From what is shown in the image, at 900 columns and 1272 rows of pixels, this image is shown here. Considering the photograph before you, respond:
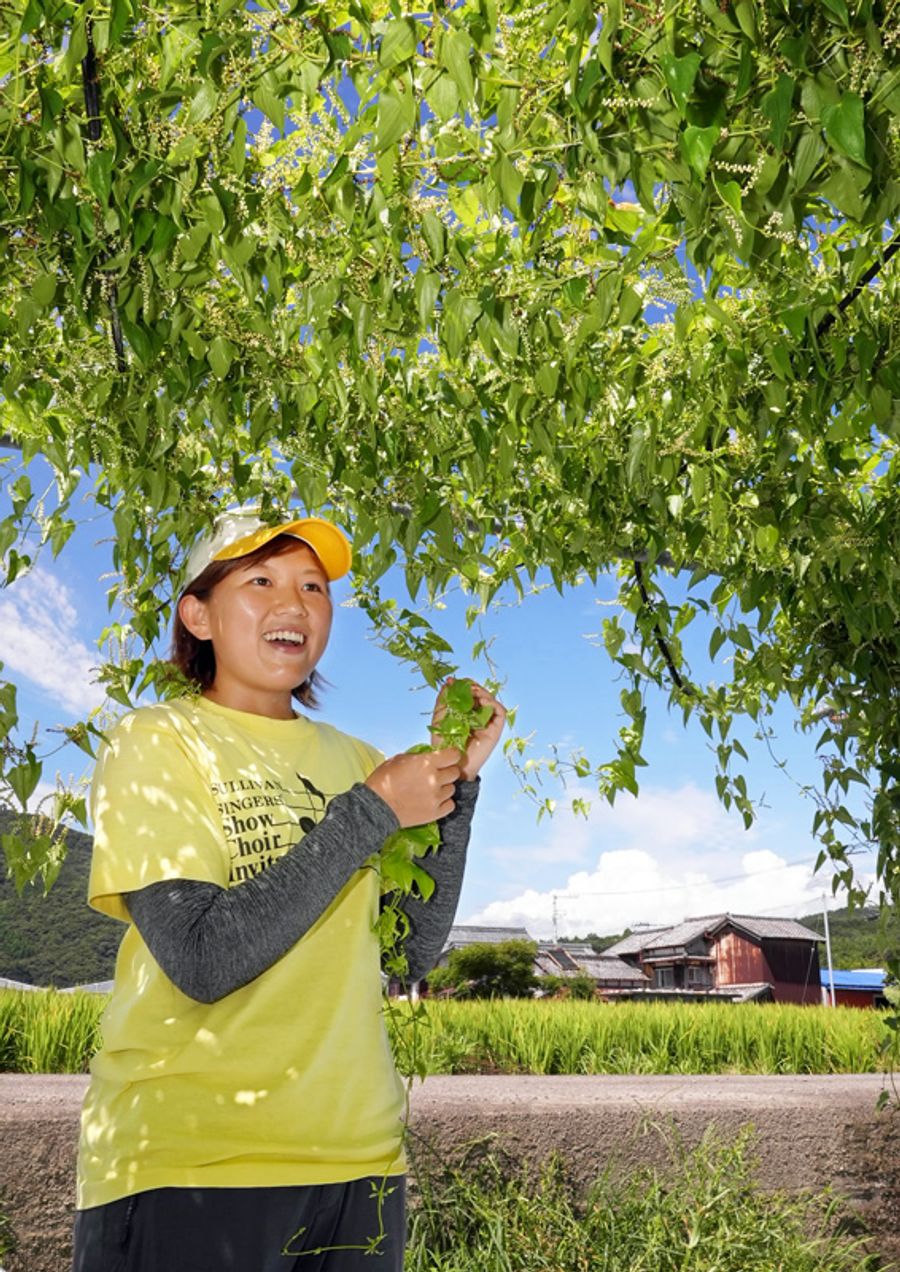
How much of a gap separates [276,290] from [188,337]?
19 cm

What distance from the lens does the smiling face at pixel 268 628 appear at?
4.56 ft

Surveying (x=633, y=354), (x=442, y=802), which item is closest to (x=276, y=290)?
(x=442, y=802)

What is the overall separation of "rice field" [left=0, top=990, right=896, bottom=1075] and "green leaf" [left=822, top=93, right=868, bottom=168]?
424 cm

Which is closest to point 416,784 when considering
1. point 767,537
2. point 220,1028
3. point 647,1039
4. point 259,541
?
point 220,1028

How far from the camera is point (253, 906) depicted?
3.54 ft

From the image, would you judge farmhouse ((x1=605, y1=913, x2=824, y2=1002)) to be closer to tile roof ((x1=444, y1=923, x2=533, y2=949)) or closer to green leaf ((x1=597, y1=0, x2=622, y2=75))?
tile roof ((x1=444, y1=923, x2=533, y2=949))

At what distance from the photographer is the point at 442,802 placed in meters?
1.20

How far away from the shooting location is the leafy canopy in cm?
113

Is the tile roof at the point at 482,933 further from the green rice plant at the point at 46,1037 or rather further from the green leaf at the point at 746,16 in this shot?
the green leaf at the point at 746,16

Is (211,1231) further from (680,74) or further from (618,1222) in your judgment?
(618,1222)

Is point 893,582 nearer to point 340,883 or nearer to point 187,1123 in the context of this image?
point 340,883

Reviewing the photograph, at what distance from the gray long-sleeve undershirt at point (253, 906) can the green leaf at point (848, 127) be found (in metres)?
0.73

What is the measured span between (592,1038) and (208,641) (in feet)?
15.2

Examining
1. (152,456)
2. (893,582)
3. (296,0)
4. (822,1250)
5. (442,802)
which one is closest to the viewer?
(296,0)
